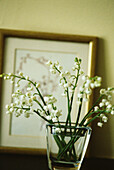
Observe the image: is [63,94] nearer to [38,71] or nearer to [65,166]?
[65,166]

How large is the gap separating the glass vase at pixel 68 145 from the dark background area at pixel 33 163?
0.18m

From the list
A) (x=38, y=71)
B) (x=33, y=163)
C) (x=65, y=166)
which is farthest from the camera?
(x=38, y=71)

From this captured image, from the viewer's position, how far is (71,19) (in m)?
1.23

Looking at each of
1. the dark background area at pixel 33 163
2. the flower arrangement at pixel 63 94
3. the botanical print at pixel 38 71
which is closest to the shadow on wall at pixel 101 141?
the dark background area at pixel 33 163

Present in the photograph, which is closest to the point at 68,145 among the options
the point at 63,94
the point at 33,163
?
the point at 63,94

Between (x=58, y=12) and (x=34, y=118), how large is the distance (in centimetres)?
60

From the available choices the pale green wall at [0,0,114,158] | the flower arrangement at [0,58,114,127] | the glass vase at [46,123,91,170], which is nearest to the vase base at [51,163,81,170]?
the glass vase at [46,123,91,170]

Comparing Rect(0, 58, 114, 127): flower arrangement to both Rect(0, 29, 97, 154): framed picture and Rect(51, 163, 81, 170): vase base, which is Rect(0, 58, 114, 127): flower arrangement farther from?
Rect(0, 29, 97, 154): framed picture

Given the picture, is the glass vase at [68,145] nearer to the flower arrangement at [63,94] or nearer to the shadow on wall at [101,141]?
the flower arrangement at [63,94]

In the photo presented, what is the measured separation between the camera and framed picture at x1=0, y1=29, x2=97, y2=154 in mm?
1160

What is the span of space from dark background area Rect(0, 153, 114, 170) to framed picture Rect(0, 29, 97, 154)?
11 centimetres

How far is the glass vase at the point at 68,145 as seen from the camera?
0.78 metres

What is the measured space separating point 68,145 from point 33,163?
295 millimetres

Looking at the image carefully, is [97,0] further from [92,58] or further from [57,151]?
[57,151]
